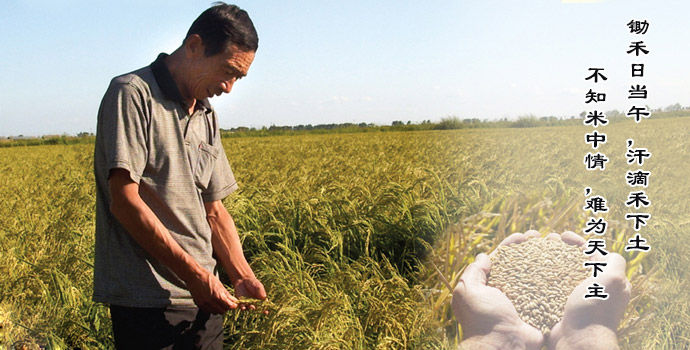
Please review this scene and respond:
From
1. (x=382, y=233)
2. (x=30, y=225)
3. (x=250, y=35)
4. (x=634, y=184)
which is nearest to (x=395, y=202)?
(x=382, y=233)

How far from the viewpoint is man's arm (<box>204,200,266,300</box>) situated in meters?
1.99

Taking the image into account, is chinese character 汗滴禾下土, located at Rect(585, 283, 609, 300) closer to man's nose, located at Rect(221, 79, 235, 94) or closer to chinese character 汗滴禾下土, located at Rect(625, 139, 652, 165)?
chinese character 汗滴禾下土, located at Rect(625, 139, 652, 165)

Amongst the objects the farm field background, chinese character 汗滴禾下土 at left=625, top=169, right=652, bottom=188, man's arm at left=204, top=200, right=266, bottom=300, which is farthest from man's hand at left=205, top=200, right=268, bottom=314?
chinese character 汗滴禾下土 at left=625, top=169, right=652, bottom=188

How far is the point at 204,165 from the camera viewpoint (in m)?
1.85

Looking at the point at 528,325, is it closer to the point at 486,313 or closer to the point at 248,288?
the point at 486,313

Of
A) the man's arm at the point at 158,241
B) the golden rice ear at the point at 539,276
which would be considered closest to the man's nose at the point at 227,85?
the man's arm at the point at 158,241

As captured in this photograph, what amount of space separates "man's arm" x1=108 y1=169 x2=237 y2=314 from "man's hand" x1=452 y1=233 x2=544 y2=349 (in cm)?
108

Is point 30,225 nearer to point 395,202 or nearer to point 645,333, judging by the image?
point 395,202

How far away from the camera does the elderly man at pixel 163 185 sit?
1562mm

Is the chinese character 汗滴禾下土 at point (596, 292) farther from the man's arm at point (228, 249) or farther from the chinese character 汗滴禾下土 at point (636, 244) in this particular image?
the man's arm at point (228, 249)

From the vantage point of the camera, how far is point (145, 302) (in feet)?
5.65

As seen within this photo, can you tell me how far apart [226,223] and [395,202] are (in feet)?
6.56

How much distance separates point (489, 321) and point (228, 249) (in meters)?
1.10

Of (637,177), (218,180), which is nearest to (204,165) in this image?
(218,180)
